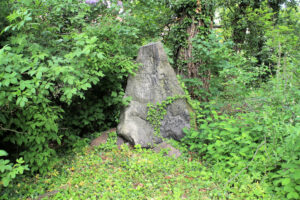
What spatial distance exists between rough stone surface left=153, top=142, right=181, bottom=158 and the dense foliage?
0.25 m

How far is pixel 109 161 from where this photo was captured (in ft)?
11.9

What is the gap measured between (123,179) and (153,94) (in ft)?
6.24

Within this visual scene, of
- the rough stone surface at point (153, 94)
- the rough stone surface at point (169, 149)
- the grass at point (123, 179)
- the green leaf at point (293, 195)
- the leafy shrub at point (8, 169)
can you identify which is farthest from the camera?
the rough stone surface at point (153, 94)

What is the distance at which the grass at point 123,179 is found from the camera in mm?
2850

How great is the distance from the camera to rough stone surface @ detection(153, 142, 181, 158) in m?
3.83

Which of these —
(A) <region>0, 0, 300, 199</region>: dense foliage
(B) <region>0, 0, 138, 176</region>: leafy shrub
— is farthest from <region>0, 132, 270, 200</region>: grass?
(B) <region>0, 0, 138, 176</region>: leafy shrub

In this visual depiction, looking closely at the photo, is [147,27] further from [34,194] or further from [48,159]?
[34,194]

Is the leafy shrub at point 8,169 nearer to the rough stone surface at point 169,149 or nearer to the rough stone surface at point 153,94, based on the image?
the rough stone surface at point 153,94

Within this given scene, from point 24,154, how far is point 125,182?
1.52 meters

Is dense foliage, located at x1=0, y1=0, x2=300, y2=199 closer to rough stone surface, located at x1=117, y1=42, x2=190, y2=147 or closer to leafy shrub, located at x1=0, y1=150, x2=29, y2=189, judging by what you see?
leafy shrub, located at x1=0, y1=150, x2=29, y2=189

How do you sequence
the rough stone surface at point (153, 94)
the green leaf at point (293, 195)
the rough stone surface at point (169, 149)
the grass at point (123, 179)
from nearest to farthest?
the green leaf at point (293, 195) → the grass at point (123, 179) → the rough stone surface at point (169, 149) → the rough stone surface at point (153, 94)

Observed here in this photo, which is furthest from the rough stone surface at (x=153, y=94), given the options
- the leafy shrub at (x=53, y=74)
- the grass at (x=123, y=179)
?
the grass at (x=123, y=179)

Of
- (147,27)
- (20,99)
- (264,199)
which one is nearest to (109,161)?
(20,99)

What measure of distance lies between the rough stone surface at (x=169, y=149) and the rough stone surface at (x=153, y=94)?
15cm
